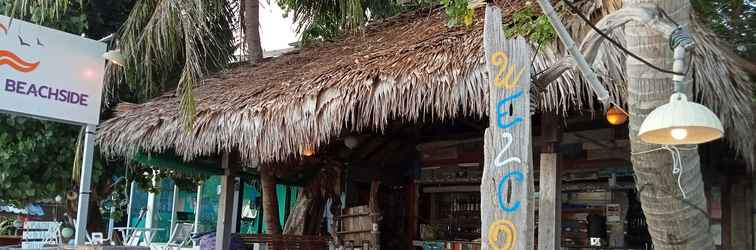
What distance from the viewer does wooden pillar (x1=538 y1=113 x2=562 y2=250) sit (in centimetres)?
508

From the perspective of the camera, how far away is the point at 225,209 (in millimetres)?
7879

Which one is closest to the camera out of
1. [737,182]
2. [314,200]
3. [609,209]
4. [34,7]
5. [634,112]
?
[634,112]

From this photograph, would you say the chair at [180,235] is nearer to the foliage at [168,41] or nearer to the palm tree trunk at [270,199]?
the foliage at [168,41]

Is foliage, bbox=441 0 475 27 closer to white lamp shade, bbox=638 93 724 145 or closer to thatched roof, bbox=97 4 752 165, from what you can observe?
thatched roof, bbox=97 4 752 165

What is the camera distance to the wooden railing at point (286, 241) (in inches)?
318

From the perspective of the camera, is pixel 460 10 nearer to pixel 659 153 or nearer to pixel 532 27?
pixel 532 27

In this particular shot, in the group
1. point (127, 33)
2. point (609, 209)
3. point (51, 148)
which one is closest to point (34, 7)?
point (127, 33)

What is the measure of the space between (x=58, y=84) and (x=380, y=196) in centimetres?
484

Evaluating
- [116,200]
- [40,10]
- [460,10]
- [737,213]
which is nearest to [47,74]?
[40,10]

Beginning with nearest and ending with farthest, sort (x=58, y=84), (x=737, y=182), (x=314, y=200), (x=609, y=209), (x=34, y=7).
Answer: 1. (x=58, y=84)
2. (x=737, y=182)
3. (x=609, y=209)
4. (x=34, y=7)
5. (x=314, y=200)

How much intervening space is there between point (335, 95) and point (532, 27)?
6.38ft

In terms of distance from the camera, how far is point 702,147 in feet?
21.3

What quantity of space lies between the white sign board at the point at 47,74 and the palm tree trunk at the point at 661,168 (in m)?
4.53

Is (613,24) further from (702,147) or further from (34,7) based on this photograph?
(34,7)
